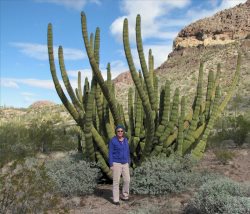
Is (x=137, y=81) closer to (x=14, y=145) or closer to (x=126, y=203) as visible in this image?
(x=126, y=203)

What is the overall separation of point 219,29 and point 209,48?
3592 mm

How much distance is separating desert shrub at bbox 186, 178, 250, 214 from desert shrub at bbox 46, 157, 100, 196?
236 centimetres

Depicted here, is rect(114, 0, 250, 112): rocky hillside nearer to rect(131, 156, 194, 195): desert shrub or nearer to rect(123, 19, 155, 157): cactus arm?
rect(131, 156, 194, 195): desert shrub

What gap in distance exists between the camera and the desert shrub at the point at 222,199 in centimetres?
546

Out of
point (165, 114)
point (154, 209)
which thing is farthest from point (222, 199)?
point (165, 114)

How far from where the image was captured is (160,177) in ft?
26.1

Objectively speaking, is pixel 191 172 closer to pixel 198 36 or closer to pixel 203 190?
pixel 203 190

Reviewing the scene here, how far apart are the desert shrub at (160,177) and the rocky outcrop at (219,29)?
4243 cm

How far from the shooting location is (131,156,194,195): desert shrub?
25.6 feet

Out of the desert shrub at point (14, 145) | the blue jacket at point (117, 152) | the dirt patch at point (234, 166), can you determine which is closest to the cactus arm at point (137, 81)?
the blue jacket at point (117, 152)

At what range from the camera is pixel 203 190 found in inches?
251

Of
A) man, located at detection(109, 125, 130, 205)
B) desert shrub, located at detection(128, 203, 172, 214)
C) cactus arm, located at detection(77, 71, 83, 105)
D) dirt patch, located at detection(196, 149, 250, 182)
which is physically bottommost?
desert shrub, located at detection(128, 203, 172, 214)

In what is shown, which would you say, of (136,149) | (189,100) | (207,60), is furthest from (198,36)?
(136,149)

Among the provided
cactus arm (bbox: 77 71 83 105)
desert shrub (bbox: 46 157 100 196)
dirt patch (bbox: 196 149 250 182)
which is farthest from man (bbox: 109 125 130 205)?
dirt patch (bbox: 196 149 250 182)
